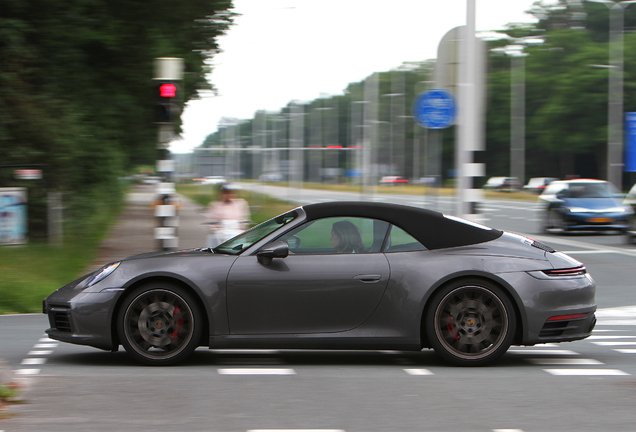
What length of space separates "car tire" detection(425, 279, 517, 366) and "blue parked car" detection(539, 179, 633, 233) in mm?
16294

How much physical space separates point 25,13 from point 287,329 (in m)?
12.5

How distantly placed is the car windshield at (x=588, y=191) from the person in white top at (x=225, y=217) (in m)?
13.3

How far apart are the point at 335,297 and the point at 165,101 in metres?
7.58

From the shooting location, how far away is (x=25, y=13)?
52.5 feet

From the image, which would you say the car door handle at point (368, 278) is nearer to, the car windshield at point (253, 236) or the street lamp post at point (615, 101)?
the car windshield at point (253, 236)

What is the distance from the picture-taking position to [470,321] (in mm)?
5988

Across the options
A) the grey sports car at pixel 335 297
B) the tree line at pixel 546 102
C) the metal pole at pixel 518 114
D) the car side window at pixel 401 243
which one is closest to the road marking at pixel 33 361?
the grey sports car at pixel 335 297

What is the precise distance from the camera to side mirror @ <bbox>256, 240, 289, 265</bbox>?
231 inches

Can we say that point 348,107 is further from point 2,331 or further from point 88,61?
point 2,331

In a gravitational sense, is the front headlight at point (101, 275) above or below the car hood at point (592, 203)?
above

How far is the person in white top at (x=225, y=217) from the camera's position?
10992mm

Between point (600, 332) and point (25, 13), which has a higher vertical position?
point (25, 13)

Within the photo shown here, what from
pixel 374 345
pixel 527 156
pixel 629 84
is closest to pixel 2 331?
pixel 374 345

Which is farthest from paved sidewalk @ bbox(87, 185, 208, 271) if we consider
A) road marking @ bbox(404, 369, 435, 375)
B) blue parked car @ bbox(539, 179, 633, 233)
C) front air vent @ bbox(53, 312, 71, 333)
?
blue parked car @ bbox(539, 179, 633, 233)
